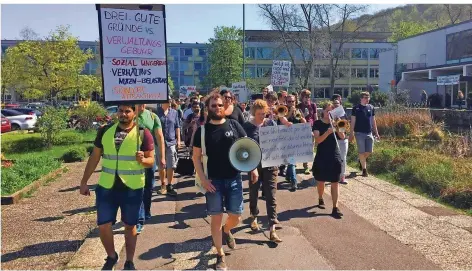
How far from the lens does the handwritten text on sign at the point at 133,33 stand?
16.0 ft

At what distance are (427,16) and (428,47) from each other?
52.4 meters

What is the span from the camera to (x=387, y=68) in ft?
179

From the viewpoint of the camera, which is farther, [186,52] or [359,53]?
[186,52]

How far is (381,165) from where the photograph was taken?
424 inches

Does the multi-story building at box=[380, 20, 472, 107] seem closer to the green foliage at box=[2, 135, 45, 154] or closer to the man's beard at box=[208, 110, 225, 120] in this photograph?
the green foliage at box=[2, 135, 45, 154]

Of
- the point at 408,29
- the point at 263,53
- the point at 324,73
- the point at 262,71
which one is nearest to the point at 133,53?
the point at 324,73

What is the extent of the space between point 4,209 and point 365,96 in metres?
7.53

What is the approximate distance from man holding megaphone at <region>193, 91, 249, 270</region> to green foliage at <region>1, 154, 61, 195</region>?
17.3 feet

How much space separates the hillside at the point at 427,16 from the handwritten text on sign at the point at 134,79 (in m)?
71.7

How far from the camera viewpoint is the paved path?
5184 millimetres

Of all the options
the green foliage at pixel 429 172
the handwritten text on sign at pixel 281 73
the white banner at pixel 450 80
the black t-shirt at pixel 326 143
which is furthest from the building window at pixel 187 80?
the black t-shirt at pixel 326 143

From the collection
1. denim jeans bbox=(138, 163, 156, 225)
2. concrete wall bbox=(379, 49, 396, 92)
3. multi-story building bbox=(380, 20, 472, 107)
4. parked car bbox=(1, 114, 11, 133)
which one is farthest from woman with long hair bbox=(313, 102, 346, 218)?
concrete wall bbox=(379, 49, 396, 92)

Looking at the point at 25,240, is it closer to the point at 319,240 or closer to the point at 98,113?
the point at 319,240

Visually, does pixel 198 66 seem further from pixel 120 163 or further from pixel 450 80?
pixel 120 163
